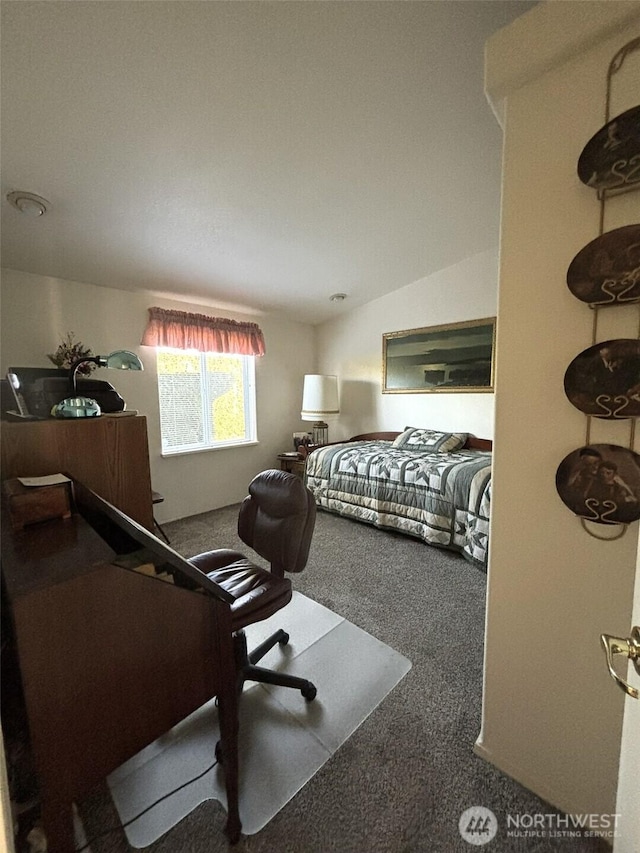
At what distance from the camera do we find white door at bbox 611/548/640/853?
559 mm

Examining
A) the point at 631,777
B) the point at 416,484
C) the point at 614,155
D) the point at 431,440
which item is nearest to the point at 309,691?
the point at 631,777

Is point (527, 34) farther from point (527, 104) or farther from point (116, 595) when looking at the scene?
point (116, 595)

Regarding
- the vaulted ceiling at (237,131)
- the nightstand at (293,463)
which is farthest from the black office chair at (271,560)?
the nightstand at (293,463)

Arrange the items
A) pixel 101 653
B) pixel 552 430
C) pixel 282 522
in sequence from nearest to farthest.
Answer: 1. pixel 101 653
2. pixel 552 430
3. pixel 282 522

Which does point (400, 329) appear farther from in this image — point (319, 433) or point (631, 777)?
point (631, 777)

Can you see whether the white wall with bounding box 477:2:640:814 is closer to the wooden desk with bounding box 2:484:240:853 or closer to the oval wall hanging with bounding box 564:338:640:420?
the oval wall hanging with bounding box 564:338:640:420

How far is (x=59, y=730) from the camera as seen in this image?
725 millimetres

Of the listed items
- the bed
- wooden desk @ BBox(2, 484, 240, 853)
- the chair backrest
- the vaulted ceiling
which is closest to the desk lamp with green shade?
wooden desk @ BBox(2, 484, 240, 853)

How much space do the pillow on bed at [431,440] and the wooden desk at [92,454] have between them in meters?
2.68

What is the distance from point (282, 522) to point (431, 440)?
2.40 metres

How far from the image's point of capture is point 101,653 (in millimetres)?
761

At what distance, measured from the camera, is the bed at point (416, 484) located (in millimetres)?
2502

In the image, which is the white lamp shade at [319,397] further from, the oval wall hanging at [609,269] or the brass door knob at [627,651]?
the brass door knob at [627,651]

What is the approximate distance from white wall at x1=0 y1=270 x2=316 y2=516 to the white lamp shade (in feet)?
1.25
